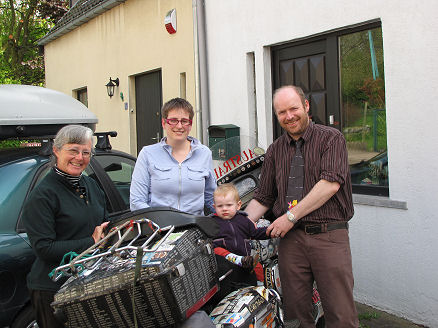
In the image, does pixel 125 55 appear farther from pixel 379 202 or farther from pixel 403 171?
pixel 403 171

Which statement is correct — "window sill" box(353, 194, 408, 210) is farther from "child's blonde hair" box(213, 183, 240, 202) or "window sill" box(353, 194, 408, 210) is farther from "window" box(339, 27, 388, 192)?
"child's blonde hair" box(213, 183, 240, 202)

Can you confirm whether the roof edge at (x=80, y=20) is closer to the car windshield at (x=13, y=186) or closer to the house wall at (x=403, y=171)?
the house wall at (x=403, y=171)

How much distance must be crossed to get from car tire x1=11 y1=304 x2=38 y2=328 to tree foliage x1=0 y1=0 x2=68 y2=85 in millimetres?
19170

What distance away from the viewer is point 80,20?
1253cm

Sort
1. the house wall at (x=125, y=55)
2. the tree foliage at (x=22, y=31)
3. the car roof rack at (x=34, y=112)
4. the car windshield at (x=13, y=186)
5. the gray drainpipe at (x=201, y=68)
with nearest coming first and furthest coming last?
the car windshield at (x=13, y=186), the car roof rack at (x=34, y=112), the gray drainpipe at (x=201, y=68), the house wall at (x=125, y=55), the tree foliage at (x=22, y=31)

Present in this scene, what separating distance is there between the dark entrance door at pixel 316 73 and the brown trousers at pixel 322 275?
2927 mm

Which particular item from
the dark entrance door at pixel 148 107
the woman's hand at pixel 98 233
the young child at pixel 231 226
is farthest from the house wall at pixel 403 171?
the dark entrance door at pixel 148 107

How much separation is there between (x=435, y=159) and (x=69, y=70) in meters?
11.9

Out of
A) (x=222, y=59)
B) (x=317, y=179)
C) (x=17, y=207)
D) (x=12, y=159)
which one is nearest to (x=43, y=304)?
(x=17, y=207)

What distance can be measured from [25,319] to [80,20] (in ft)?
35.0

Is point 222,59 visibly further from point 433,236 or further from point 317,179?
point 317,179

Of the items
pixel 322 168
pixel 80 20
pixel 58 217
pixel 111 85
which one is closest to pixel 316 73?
pixel 322 168

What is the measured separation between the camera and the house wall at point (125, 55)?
28.3 ft

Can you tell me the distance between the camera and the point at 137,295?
213 cm
